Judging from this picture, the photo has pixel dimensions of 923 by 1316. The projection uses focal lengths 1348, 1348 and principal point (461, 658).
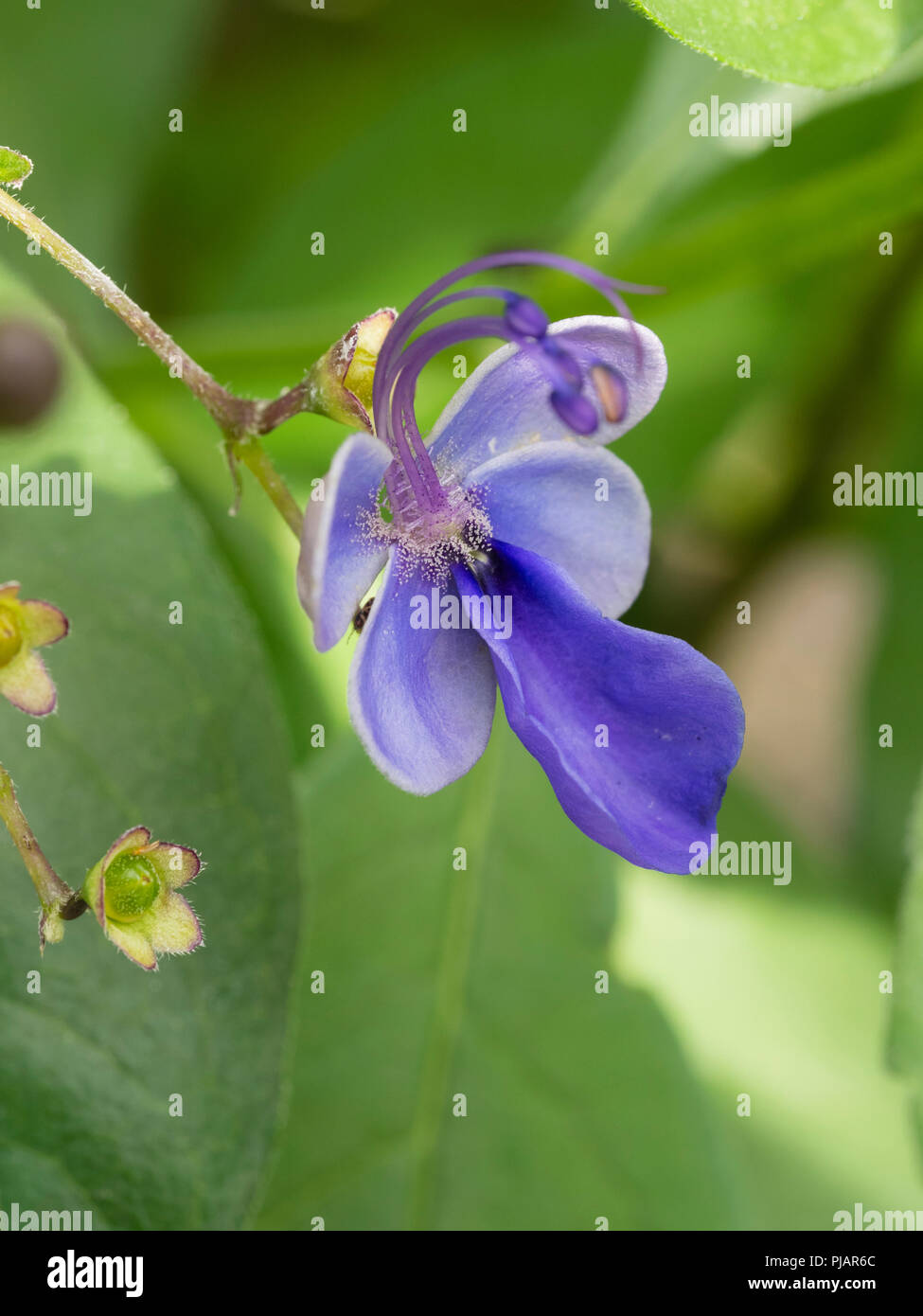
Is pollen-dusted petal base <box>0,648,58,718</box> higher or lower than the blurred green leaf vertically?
higher

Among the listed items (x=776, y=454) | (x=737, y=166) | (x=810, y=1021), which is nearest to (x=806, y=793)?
(x=776, y=454)

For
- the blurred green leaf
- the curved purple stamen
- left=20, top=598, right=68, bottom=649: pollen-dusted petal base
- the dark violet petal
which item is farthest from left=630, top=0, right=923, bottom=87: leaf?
the blurred green leaf

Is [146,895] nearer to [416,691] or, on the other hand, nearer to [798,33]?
[416,691]

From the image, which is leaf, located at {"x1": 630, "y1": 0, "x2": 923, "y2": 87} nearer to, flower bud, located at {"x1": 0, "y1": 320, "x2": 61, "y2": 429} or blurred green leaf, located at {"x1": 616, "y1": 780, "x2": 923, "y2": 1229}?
flower bud, located at {"x1": 0, "y1": 320, "x2": 61, "y2": 429}

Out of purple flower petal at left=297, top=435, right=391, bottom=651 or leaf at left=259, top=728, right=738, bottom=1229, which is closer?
purple flower petal at left=297, top=435, right=391, bottom=651
